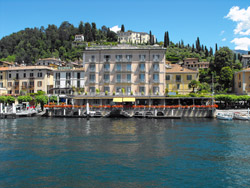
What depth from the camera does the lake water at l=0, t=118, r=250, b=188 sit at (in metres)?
18.8

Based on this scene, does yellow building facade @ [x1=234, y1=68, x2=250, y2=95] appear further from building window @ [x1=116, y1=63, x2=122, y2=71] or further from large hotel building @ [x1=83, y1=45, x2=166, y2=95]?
building window @ [x1=116, y1=63, x2=122, y2=71]

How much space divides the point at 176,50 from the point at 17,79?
119658 millimetres

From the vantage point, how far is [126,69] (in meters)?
70.0

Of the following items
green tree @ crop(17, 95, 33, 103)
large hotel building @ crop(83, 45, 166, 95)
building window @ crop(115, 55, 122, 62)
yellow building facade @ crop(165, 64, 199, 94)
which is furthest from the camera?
green tree @ crop(17, 95, 33, 103)

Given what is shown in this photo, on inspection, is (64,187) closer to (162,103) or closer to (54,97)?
(162,103)

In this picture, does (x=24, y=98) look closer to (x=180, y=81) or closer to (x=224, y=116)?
(x=180, y=81)

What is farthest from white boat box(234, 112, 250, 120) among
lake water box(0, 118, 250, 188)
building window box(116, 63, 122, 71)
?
building window box(116, 63, 122, 71)

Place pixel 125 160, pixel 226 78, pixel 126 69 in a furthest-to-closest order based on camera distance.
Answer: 1. pixel 226 78
2. pixel 126 69
3. pixel 125 160

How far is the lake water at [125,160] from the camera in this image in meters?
18.8

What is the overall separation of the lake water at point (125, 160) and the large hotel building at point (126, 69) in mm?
34321

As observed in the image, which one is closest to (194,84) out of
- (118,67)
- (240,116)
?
(240,116)

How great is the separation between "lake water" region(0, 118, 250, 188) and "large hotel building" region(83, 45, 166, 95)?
34.3 meters

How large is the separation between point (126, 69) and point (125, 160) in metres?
48.4

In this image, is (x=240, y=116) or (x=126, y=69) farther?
(x=126, y=69)
